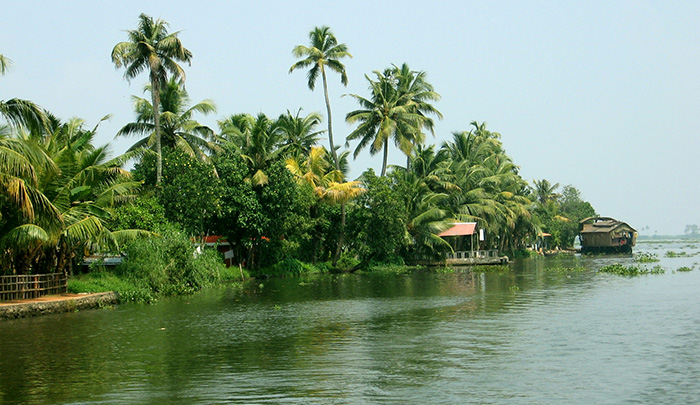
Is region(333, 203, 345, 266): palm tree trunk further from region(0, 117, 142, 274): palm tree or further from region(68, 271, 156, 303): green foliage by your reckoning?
region(68, 271, 156, 303): green foliage

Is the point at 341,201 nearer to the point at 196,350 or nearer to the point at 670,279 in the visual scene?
the point at 670,279

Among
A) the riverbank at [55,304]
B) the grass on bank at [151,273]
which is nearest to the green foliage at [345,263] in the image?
the grass on bank at [151,273]

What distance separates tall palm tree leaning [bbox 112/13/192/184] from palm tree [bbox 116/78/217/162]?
1.96 metres

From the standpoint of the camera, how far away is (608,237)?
85125 mm

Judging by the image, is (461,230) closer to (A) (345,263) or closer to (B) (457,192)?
(B) (457,192)

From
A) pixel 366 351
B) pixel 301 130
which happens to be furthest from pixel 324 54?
pixel 366 351

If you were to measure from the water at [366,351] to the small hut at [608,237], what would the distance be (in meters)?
61.5

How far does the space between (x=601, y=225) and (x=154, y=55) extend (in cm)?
6960

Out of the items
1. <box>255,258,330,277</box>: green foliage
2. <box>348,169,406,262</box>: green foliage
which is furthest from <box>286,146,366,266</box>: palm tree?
<box>255,258,330,277</box>: green foliage

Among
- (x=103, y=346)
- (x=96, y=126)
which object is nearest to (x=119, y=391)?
(x=103, y=346)

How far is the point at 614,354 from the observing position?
14469mm

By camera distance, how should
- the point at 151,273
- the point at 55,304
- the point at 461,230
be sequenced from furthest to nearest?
the point at 461,230 → the point at 151,273 → the point at 55,304

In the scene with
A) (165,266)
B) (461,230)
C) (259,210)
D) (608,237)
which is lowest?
(165,266)

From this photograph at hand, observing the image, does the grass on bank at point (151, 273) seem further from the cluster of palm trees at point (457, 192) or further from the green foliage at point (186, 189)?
the cluster of palm trees at point (457, 192)
